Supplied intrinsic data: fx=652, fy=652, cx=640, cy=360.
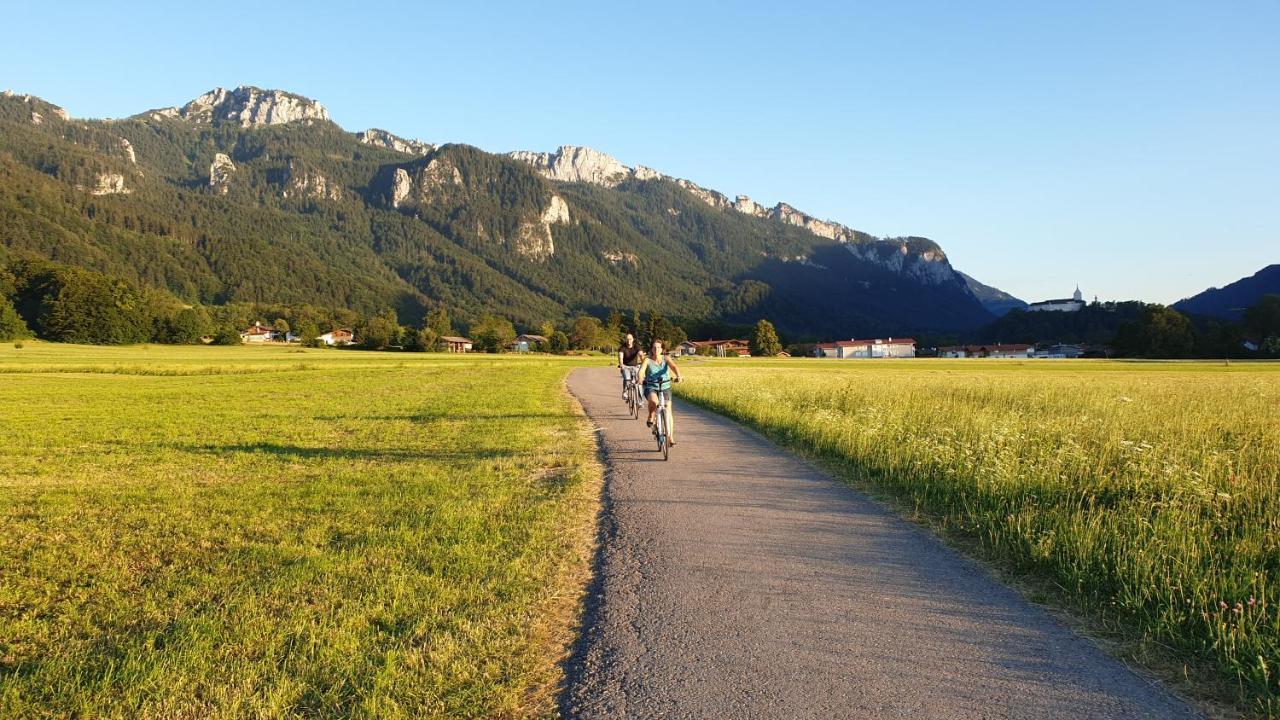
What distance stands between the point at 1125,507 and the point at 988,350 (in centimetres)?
18688

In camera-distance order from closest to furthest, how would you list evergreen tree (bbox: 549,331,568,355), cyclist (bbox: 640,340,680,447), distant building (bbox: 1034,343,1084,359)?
cyclist (bbox: 640,340,680,447) < evergreen tree (bbox: 549,331,568,355) < distant building (bbox: 1034,343,1084,359)

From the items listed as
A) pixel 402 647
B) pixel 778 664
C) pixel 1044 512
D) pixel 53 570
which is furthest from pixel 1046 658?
pixel 53 570

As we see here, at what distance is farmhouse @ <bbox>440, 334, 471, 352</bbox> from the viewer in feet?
456

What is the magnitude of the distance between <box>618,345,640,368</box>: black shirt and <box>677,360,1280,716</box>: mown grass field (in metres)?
4.42

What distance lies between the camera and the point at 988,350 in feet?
568

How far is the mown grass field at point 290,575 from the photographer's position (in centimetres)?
386

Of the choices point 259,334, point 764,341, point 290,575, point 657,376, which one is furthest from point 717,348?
point 290,575

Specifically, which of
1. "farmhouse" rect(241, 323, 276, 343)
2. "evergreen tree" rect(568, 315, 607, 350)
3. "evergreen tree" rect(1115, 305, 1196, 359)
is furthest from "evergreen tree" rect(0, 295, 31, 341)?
"evergreen tree" rect(1115, 305, 1196, 359)

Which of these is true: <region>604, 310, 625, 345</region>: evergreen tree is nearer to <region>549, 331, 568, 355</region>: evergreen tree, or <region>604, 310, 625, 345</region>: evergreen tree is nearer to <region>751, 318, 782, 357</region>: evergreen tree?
<region>549, 331, 568, 355</region>: evergreen tree

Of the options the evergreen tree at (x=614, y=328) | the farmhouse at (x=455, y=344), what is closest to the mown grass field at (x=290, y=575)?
the farmhouse at (x=455, y=344)

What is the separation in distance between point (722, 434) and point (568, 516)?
26.9 ft

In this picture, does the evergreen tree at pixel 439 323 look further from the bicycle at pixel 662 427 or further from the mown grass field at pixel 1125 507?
the mown grass field at pixel 1125 507

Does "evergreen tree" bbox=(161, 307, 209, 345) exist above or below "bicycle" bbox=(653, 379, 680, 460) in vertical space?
above

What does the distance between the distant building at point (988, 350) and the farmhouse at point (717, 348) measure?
58.1 meters
